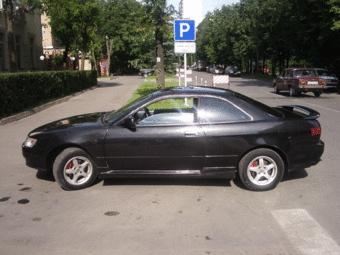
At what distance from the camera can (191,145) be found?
523 centimetres

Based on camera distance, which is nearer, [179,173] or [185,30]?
[179,173]

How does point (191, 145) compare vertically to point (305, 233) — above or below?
above

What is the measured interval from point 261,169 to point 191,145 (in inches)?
42.6

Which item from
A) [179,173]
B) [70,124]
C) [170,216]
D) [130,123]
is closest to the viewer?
[170,216]

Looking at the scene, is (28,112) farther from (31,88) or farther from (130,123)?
(130,123)

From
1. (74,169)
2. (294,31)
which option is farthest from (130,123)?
(294,31)

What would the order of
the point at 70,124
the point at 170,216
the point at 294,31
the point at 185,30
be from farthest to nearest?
1. the point at 294,31
2. the point at 185,30
3. the point at 70,124
4. the point at 170,216

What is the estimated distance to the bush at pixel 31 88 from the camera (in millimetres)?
12898

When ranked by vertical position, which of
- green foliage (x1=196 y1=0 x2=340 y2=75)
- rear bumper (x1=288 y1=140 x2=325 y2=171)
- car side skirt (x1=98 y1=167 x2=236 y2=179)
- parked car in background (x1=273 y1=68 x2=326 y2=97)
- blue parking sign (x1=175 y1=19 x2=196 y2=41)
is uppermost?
green foliage (x1=196 y1=0 x2=340 y2=75)

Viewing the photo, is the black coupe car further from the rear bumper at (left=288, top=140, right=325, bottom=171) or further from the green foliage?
the green foliage

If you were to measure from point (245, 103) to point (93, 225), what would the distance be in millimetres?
2767

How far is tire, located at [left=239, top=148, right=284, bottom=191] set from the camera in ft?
17.4

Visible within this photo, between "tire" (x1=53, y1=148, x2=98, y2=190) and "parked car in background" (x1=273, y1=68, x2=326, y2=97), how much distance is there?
17.4 metres

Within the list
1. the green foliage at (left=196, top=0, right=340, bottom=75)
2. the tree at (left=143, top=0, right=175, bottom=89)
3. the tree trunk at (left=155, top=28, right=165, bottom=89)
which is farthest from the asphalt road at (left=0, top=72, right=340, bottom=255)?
the green foliage at (left=196, top=0, right=340, bottom=75)
